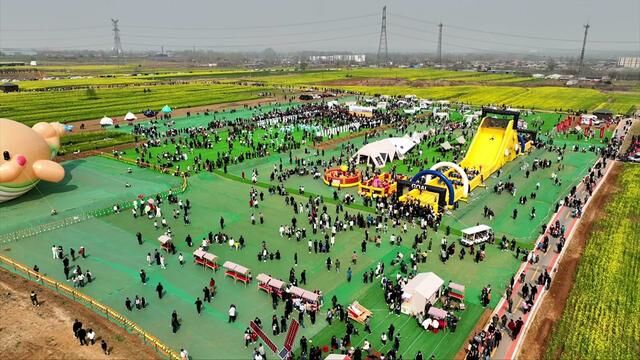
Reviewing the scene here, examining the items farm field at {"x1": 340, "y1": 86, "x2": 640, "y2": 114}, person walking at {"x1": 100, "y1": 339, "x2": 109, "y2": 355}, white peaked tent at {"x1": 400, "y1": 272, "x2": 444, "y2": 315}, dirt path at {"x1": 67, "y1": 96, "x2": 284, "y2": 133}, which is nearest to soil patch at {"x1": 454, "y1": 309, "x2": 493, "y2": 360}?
white peaked tent at {"x1": 400, "y1": 272, "x2": 444, "y2": 315}

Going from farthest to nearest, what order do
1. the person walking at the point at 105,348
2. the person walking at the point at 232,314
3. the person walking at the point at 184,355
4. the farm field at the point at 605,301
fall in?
the person walking at the point at 232,314 < the farm field at the point at 605,301 < the person walking at the point at 105,348 < the person walking at the point at 184,355

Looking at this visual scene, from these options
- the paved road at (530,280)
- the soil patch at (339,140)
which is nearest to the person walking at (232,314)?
the paved road at (530,280)

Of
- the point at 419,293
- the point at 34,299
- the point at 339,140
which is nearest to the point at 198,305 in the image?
the point at 34,299

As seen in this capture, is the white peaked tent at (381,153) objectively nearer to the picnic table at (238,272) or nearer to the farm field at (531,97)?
the picnic table at (238,272)

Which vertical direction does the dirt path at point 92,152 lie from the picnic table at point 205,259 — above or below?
above

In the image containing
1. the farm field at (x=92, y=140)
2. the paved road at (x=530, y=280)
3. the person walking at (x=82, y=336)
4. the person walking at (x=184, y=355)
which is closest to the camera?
the person walking at (x=184, y=355)

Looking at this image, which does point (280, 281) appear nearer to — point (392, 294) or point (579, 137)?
point (392, 294)

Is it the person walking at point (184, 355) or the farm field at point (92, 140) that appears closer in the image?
the person walking at point (184, 355)

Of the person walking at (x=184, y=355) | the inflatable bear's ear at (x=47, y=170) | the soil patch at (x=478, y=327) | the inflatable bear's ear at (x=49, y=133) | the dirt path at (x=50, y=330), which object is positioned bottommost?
the soil patch at (x=478, y=327)
